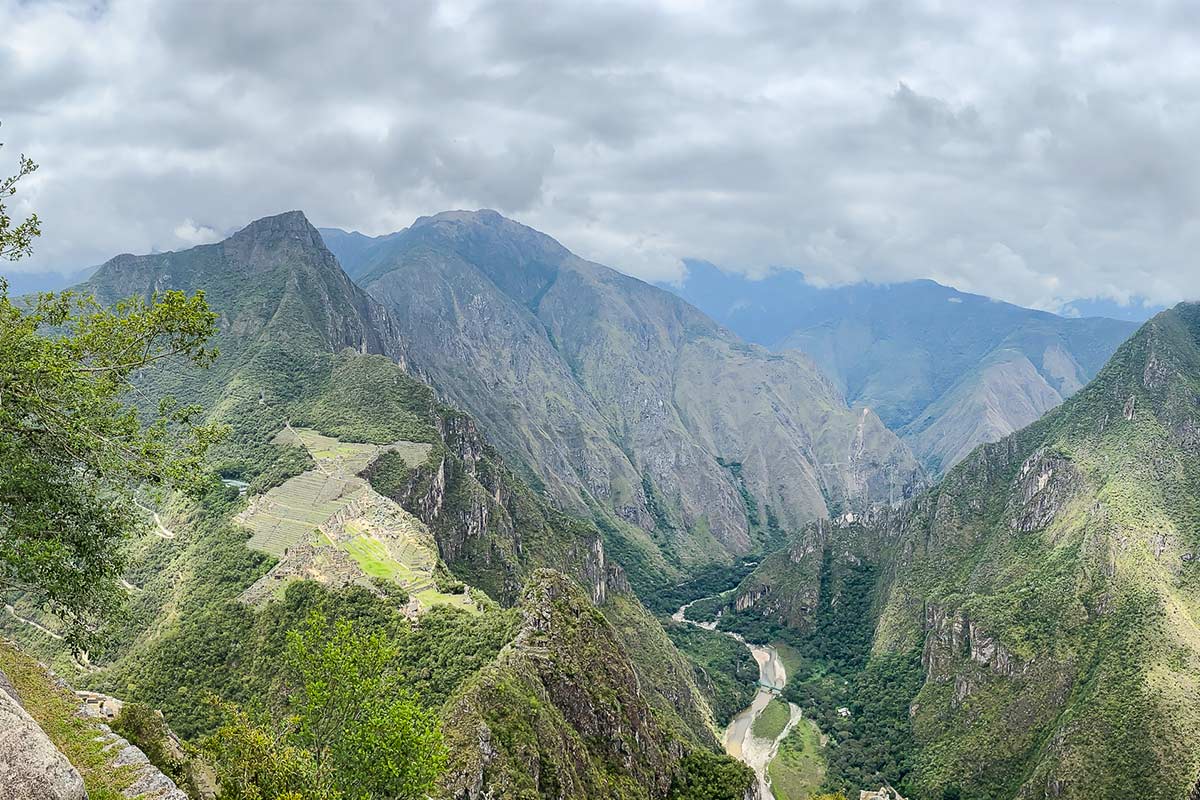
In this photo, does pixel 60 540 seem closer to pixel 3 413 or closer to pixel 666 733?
pixel 3 413

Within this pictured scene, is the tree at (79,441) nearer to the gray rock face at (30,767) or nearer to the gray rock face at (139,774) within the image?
the gray rock face at (139,774)

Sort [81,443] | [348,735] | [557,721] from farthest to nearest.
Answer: [557,721], [348,735], [81,443]

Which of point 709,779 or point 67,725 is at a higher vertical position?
point 67,725

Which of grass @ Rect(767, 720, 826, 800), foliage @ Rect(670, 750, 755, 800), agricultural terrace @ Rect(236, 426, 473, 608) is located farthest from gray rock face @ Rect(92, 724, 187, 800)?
grass @ Rect(767, 720, 826, 800)

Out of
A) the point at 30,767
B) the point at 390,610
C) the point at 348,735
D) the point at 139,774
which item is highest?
the point at 30,767

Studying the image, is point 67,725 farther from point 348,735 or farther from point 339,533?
point 339,533

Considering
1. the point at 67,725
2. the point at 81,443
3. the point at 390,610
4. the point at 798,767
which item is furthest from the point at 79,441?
the point at 798,767
